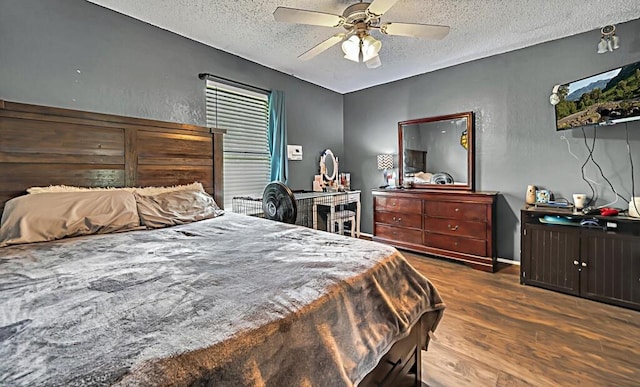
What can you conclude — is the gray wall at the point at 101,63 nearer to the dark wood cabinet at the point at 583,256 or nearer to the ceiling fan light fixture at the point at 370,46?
the ceiling fan light fixture at the point at 370,46

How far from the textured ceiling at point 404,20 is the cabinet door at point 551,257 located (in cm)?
189

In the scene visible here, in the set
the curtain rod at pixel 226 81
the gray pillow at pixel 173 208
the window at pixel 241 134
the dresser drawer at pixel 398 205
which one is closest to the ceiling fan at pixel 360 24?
the curtain rod at pixel 226 81

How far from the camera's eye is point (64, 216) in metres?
1.81

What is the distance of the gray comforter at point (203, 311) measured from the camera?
0.62m

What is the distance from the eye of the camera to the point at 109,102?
243cm

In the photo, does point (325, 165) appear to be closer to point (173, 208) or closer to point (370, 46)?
point (370, 46)

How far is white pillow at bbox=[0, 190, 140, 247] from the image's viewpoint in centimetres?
170

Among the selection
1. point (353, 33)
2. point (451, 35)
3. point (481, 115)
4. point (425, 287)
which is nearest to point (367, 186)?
point (481, 115)

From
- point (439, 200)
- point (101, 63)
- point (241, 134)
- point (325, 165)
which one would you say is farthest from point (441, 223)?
point (101, 63)

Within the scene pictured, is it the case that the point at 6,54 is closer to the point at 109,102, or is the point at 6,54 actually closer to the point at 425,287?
the point at 109,102

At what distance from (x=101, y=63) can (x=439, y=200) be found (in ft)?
12.1

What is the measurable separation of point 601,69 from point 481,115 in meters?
1.09

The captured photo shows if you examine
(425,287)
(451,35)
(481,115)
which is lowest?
(425,287)

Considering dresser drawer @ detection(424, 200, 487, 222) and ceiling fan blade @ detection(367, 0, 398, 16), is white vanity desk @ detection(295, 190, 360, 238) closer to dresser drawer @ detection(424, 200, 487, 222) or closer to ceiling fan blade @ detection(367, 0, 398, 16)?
dresser drawer @ detection(424, 200, 487, 222)
